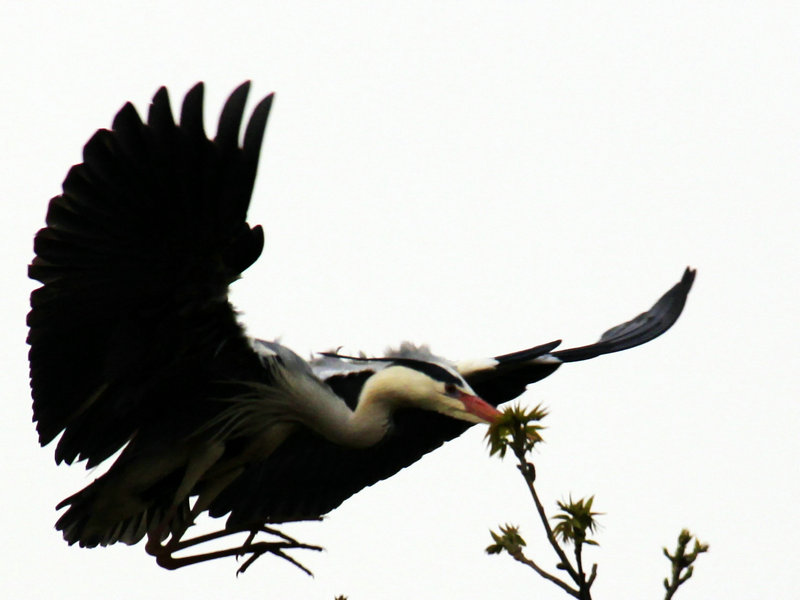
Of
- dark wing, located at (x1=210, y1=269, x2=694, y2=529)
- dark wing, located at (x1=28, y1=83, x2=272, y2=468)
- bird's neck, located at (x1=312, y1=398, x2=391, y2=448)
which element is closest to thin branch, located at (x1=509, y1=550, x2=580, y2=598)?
dark wing, located at (x1=28, y1=83, x2=272, y2=468)

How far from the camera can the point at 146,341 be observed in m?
5.96

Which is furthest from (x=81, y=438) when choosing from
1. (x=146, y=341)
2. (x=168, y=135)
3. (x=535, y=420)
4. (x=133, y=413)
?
(x=535, y=420)

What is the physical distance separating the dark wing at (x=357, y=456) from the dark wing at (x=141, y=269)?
Answer: 1.01 meters

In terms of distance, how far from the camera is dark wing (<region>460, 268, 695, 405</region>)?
7277 millimetres

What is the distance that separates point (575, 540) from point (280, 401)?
115 inches

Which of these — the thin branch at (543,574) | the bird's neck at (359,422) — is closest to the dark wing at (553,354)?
the bird's neck at (359,422)

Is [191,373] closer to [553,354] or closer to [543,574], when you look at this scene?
[553,354]

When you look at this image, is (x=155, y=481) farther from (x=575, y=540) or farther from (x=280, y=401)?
(x=575, y=540)

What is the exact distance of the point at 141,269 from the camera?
5.67 m

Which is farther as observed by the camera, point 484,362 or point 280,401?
point 484,362

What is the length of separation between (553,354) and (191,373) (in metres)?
2.37

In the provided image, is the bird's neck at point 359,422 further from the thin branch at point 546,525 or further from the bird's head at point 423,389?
the thin branch at point 546,525

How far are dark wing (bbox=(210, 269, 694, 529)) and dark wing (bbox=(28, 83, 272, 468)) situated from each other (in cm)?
101

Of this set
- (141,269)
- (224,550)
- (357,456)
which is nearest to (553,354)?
(357,456)
